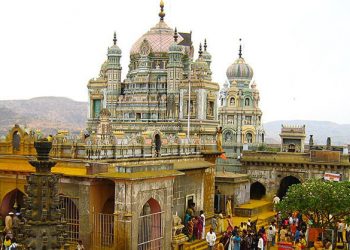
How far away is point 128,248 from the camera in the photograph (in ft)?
59.3

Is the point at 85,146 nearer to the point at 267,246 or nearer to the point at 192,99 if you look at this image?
the point at 267,246

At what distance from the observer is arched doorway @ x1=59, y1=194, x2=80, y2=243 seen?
1927 cm

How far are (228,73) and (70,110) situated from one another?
4607 inches

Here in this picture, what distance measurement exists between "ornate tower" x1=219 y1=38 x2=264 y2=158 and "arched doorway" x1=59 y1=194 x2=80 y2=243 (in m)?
36.9

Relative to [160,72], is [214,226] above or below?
below

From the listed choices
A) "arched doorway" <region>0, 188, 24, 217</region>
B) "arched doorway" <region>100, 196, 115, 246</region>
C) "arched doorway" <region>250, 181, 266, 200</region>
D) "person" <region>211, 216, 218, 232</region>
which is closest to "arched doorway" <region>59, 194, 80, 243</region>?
"arched doorway" <region>100, 196, 115, 246</region>

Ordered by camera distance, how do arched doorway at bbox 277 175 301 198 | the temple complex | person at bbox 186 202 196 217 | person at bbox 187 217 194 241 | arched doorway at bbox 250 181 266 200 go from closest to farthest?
the temple complex → person at bbox 187 217 194 241 → person at bbox 186 202 196 217 → arched doorway at bbox 277 175 301 198 → arched doorway at bbox 250 181 266 200

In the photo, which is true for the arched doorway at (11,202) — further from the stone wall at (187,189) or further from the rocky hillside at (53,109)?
the rocky hillside at (53,109)

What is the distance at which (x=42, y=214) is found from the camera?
9898mm

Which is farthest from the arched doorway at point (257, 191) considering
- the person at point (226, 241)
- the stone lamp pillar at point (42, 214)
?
the stone lamp pillar at point (42, 214)

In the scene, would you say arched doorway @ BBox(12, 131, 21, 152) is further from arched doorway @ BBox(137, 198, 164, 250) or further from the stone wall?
the stone wall

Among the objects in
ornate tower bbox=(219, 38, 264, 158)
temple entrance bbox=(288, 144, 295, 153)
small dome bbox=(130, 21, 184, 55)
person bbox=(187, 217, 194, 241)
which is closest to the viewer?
person bbox=(187, 217, 194, 241)


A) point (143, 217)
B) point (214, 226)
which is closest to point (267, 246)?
point (214, 226)

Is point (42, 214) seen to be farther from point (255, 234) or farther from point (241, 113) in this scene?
point (241, 113)
